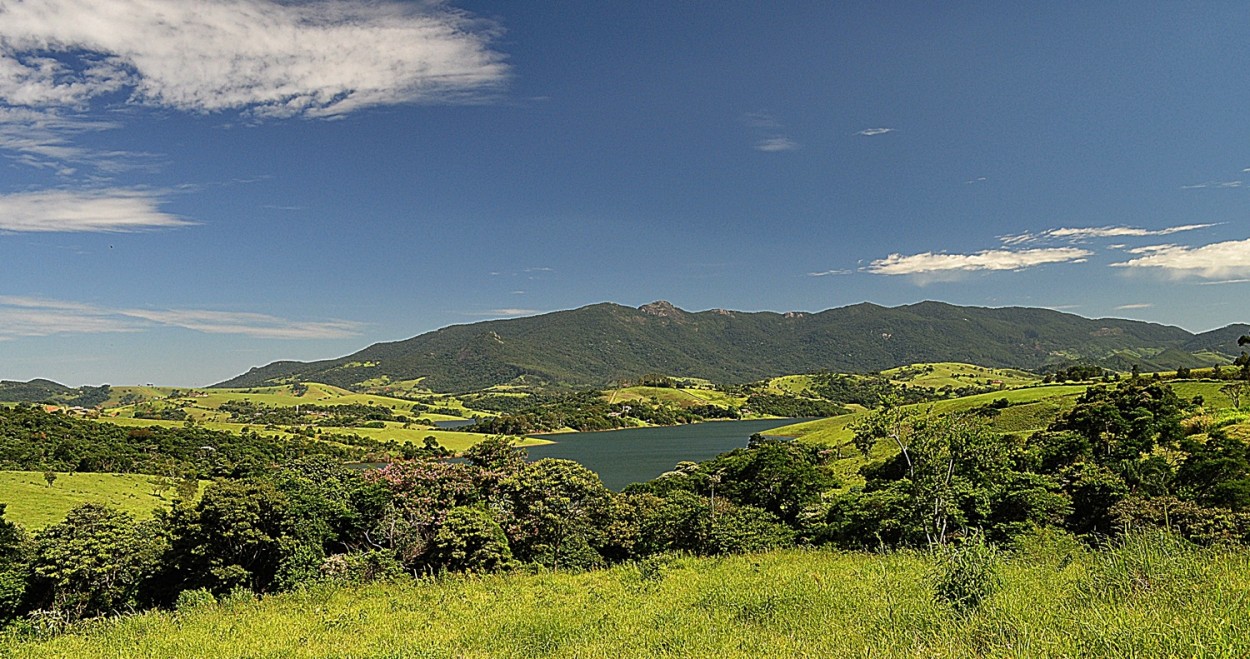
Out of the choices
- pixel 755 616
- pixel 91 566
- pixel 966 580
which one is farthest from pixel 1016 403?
pixel 91 566

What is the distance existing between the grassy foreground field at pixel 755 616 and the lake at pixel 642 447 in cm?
6651

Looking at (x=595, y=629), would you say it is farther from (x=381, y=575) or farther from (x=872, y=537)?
(x=872, y=537)

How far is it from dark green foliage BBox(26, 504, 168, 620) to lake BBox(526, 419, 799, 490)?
186ft

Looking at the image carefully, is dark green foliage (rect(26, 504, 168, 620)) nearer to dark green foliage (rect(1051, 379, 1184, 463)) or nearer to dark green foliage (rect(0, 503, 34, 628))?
dark green foliage (rect(0, 503, 34, 628))

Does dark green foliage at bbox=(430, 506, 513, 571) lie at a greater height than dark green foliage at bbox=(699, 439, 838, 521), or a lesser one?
greater

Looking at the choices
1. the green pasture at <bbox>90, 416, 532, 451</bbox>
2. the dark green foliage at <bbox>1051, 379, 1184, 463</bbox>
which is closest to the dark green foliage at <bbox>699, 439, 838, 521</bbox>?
the dark green foliage at <bbox>1051, 379, 1184, 463</bbox>

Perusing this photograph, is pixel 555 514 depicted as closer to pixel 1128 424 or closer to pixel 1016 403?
pixel 1128 424

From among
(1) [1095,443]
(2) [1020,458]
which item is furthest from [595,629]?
(1) [1095,443]

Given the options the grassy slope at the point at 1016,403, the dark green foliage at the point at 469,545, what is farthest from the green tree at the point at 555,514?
the grassy slope at the point at 1016,403

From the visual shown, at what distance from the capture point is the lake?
101 m

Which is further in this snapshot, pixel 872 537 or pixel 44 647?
pixel 872 537

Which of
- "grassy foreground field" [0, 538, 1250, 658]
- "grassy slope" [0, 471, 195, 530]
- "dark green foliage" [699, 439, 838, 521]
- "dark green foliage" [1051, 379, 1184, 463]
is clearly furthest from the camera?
"grassy slope" [0, 471, 195, 530]

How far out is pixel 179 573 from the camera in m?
27.3

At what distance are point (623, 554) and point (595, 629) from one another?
20.5m
